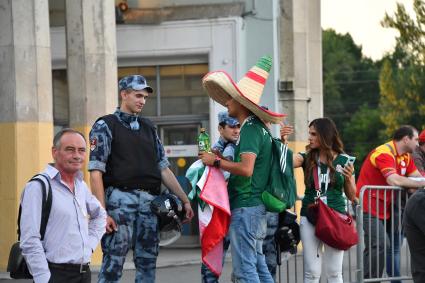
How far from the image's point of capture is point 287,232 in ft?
35.4

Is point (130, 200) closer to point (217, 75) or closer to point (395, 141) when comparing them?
point (217, 75)

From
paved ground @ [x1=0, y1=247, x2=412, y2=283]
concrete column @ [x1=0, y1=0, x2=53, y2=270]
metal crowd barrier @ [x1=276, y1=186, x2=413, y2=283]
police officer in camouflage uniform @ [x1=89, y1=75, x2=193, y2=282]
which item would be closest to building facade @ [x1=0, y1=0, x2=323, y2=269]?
concrete column @ [x1=0, y1=0, x2=53, y2=270]

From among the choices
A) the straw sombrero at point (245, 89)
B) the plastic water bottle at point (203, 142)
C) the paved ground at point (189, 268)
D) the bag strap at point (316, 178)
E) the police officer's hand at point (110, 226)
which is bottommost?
the paved ground at point (189, 268)

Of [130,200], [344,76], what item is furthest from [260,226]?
[344,76]

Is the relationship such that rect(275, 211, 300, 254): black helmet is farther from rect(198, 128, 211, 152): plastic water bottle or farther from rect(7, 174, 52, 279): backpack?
rect(7, 174, 52, 279): backpack

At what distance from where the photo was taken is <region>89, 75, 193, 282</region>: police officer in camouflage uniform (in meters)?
9.24

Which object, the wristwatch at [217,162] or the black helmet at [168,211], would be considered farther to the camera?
the wristwatch at [217,162]


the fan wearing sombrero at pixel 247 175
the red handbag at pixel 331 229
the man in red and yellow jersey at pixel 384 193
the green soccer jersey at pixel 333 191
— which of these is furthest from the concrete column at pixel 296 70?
the fan wearing sombrero at pixel 247 175

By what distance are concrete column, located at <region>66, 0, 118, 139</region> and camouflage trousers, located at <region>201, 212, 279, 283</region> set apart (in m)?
5.87

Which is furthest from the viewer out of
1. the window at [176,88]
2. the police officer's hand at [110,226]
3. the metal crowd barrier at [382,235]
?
the window at [176,88]

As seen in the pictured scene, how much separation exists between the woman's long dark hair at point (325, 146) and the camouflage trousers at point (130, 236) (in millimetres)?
2123

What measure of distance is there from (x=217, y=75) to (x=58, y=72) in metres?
9.92

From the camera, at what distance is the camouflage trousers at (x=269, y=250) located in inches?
418

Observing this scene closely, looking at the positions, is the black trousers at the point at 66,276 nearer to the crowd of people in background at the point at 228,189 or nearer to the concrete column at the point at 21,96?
the crowd of people in background at the point at 228,189
